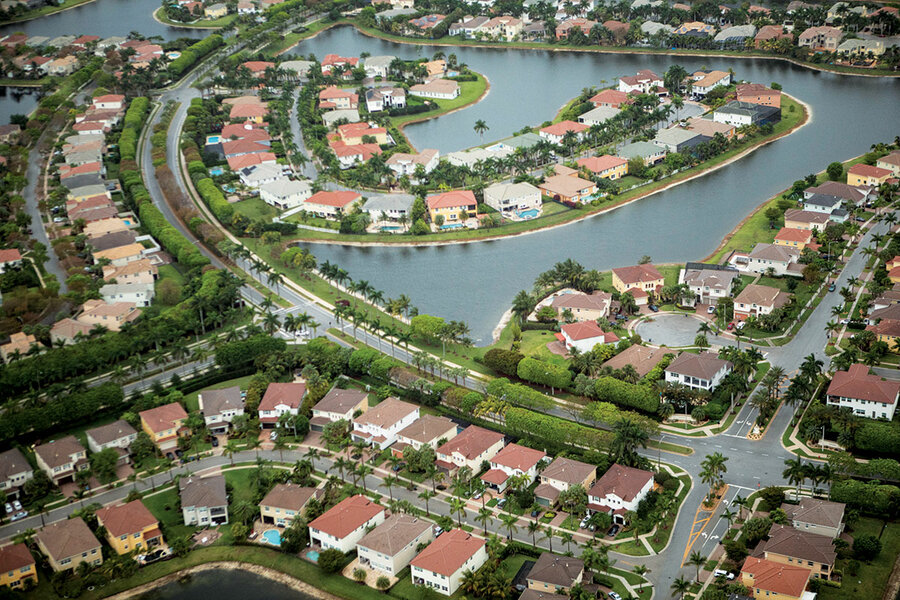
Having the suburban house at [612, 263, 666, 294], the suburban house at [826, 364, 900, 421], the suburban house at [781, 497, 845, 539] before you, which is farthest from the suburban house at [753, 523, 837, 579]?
the suburban house at [612, 263, 666, 294]

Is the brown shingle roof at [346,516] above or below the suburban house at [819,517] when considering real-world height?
below

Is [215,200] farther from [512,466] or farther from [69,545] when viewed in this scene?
[512,466]

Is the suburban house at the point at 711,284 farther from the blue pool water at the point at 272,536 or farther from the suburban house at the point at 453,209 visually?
the blue pool water at the point at 272,536

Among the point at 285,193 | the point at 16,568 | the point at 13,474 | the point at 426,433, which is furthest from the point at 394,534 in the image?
the point at 285,193

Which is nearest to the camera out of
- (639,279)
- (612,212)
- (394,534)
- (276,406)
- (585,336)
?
(394,534)

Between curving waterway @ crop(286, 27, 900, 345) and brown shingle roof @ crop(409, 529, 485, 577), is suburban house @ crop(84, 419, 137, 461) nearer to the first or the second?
brown shingle roof @ crop(409, 529, 485, 577)

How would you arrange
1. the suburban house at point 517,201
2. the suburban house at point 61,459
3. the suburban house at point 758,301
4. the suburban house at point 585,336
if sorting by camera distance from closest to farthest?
A: the suburban house at point 61,459
the suburban house at point 585,336
the suburban house at point 758,301
the suburban house at point 517,201

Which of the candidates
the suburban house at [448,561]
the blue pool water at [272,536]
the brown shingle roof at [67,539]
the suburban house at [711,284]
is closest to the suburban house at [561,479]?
the suburban house at [448,561]
